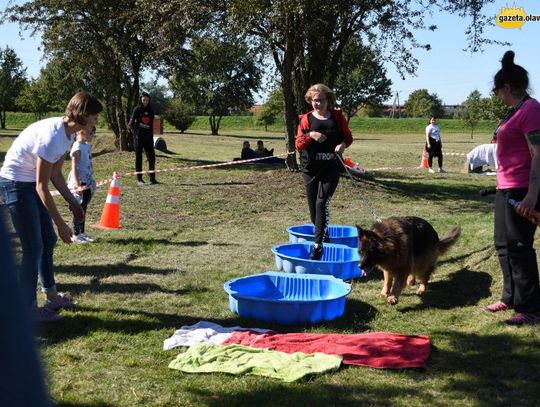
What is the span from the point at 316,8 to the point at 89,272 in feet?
25.4

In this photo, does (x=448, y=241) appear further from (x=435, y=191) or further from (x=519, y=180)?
(x=435, y=191)

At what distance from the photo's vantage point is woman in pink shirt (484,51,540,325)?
15.1 feet

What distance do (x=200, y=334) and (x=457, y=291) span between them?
2.95 m

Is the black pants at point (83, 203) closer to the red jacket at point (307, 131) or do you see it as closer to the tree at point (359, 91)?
the red jacket at point (307, 131)

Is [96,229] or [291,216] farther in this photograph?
[291,216]

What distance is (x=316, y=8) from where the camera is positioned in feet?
39.7

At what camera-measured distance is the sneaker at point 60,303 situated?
532 centimetres

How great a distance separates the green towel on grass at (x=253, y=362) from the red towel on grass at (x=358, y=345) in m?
0.14

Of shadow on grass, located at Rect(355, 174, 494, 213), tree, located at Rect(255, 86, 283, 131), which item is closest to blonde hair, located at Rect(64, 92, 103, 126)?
shadow on grass, located at Rect(355, 174, 494, 213)

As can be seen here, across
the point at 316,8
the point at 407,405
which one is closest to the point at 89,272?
the point at 407,405

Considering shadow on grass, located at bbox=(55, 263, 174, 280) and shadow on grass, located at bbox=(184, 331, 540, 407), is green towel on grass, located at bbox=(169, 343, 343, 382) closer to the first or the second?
shadow on grass, located at bbox=(184, 331, 540, 407)

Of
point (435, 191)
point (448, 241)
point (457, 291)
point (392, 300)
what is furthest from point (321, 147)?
point (435, 191)

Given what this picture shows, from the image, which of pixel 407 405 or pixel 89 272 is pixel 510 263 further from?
pixel 89 272

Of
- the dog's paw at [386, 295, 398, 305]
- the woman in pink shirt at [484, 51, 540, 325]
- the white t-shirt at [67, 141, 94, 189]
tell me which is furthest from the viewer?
the white t-shirt at [67, 141, 94, 189]
